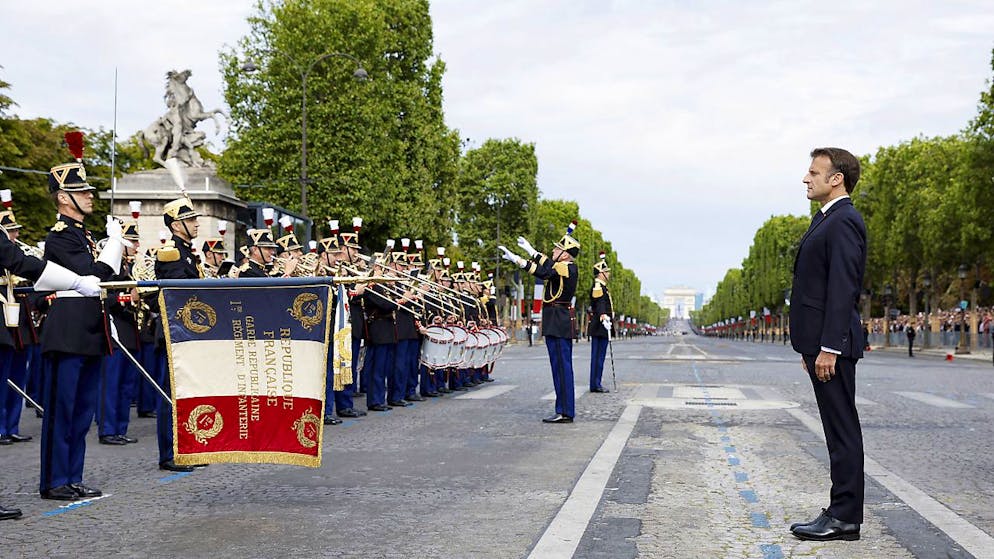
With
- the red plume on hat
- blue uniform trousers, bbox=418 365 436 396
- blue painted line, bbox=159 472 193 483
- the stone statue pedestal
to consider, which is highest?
the stone statue pedestal

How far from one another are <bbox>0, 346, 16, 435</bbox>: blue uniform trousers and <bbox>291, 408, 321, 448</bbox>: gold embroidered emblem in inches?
214

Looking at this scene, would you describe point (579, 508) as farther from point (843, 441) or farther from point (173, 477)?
point (173, 477)

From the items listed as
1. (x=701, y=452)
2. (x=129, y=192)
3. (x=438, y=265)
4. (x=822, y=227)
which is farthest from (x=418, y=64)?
(x=822, y=227)

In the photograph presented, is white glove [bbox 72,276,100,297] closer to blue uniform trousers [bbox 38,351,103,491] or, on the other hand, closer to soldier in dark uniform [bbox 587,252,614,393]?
blue uniform trousers [bbox 38,351,103,491]

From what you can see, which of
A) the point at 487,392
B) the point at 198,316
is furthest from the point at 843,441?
the point at 487,392

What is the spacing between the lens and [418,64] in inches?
1816

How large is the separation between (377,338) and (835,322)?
9487mm

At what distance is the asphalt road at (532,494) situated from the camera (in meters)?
6.19

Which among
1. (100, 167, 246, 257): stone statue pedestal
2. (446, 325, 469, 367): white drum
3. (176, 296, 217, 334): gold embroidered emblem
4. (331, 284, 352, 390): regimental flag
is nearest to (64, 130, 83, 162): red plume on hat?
(176, 296, 217, 334): gold embroidered emblem

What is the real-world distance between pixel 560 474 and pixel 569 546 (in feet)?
8.84

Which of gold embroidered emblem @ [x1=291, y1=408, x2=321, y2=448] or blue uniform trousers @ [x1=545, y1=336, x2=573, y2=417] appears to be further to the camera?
blue uniform trousers @ [x1=545, y1=336, x2=573, y2=417]

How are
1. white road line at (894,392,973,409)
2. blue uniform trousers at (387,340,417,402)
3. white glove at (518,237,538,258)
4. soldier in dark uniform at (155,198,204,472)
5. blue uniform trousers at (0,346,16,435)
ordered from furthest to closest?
white road line at (894,392,973,409) → blue uniform trousers at (387,340,417,402) → white glove at (518,237,538,258) → blue uniform trousers at (0,346,16,435) → soldier in dark uniform at (155,198,204,472)

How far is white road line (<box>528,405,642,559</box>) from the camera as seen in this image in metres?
6.03

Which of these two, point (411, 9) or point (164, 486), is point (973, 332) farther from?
point (164, 486)
